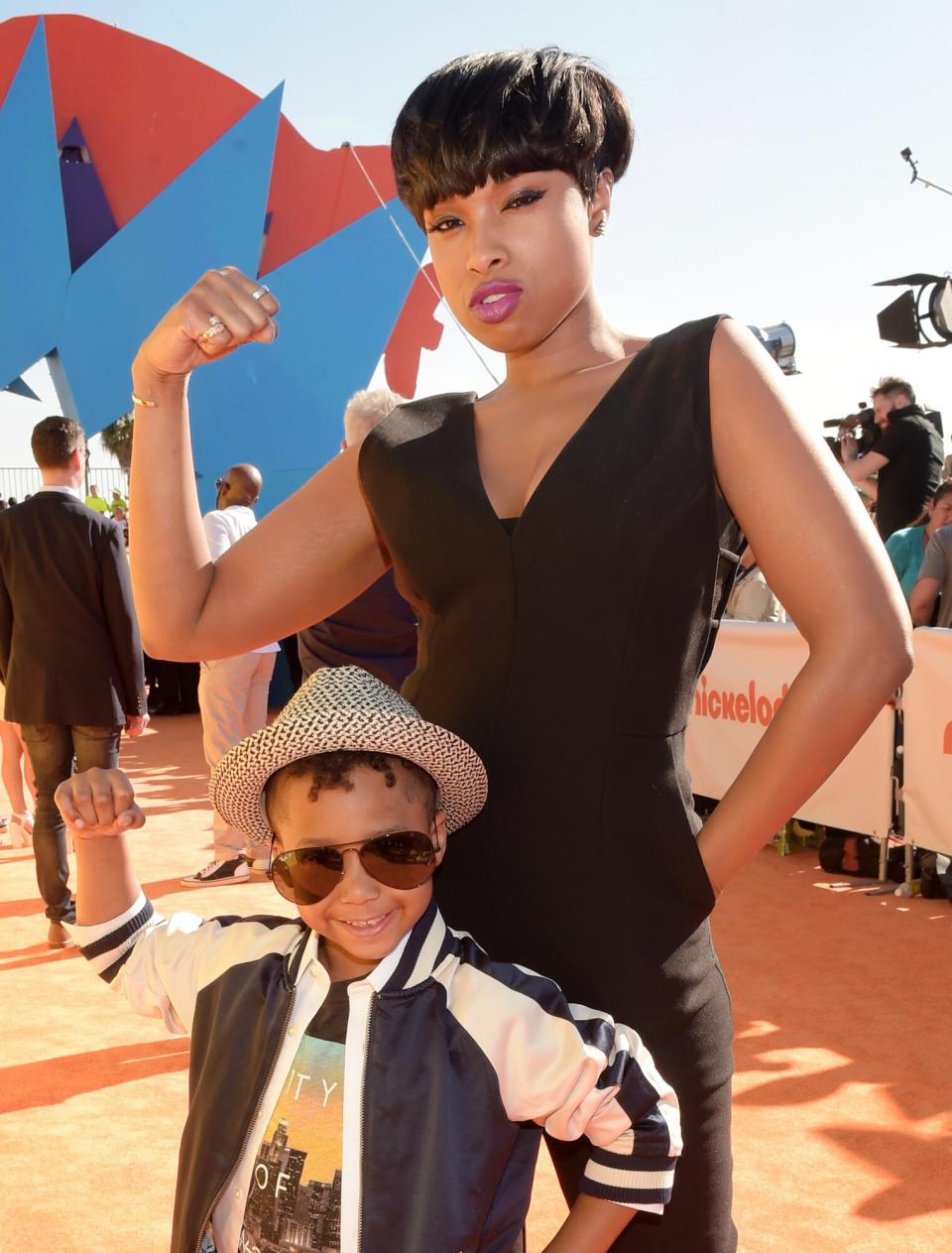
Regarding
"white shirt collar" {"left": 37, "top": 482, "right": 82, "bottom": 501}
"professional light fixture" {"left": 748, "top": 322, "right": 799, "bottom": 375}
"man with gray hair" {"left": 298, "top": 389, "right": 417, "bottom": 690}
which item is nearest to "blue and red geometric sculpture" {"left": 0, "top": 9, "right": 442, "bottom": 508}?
"professional light fixture" {"left": 748, "top": 322, "right": 799, "bottom": 375}

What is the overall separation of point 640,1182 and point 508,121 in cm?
113

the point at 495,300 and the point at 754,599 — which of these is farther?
the point at 754,599

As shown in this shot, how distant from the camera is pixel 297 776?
1551 millimetres

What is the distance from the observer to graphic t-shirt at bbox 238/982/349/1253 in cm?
141

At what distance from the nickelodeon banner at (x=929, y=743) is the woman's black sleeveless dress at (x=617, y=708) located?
15.3 ft

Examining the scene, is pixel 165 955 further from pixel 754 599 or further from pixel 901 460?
pixel 901 460

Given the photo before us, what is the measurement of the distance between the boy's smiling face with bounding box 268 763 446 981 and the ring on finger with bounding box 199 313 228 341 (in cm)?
54

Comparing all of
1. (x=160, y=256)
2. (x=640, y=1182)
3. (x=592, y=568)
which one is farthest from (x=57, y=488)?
(x=160, y=256)

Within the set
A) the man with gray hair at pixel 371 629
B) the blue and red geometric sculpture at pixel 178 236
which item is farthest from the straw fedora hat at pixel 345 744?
the blue and red geometric sculpture at pixel 178 236

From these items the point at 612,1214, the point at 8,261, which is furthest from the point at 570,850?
the point at 8,261

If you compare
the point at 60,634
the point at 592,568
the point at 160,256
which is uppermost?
the point at 160,256

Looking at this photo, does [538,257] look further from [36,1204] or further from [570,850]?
[36,1204]

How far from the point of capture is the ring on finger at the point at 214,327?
1463 mm

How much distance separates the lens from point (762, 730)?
6805 millimetres
